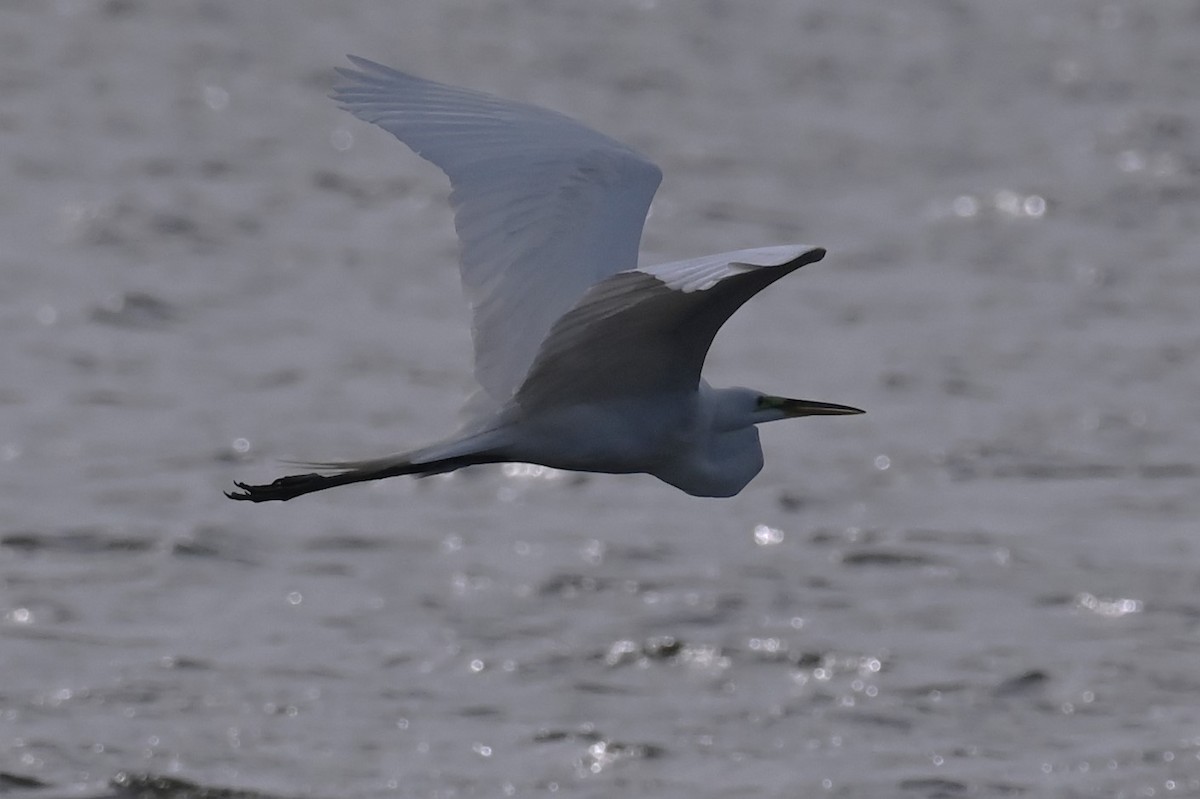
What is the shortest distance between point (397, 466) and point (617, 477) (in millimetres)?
4933

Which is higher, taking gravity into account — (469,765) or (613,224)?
(613,224)

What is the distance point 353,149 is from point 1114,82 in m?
5.62

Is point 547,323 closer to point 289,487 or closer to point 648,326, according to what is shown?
point 648,326

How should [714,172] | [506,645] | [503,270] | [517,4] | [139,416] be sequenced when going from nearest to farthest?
[503,270]
[506,645]
[139,416]
[714,172]
[517,4]

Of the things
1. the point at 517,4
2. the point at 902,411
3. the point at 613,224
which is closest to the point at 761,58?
the point at 517,4

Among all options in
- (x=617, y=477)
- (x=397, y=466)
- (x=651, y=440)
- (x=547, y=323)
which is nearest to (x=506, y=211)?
(x=547, y=323)

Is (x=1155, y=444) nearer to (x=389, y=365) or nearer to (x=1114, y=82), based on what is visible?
(x=389, y=365)

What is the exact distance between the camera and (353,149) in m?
15.1

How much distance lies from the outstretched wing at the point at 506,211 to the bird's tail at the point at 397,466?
317mm

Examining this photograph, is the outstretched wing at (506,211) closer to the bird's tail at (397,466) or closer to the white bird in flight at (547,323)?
the white bird in flight at (547,323)

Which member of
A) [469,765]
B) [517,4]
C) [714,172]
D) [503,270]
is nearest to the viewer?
[503,270]

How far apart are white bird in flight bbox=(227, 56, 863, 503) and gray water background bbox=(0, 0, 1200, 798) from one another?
7.26 feet

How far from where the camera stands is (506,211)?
610 centimetres

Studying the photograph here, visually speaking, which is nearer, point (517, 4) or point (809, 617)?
point (809, 617)
